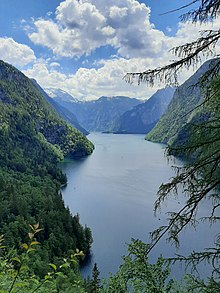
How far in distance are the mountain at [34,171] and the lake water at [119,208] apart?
2737 mm

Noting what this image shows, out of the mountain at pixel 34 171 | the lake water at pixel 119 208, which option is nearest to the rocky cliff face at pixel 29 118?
the mountain at pixel 34 171

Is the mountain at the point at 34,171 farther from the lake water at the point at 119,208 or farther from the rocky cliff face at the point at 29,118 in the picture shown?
the lake water at the point at 119,208

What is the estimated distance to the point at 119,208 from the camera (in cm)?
4816

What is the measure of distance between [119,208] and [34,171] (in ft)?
136

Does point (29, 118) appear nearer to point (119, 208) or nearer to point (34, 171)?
point (34, 171)

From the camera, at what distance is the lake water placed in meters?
33.2

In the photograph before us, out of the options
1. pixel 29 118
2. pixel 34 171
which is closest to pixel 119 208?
pixel 34 171

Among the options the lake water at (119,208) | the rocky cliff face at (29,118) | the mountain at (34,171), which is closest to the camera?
the lake water at (119,208)

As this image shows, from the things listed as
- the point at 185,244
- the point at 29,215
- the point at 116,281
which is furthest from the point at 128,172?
the point at 116,281

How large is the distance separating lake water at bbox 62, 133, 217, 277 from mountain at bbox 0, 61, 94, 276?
108 inches

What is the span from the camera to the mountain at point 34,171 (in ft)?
125

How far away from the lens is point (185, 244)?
33.4 meters

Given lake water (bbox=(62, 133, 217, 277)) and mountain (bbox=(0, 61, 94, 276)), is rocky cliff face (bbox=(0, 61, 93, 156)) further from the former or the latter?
lake water (bbox=(62, 133, 217, 277))

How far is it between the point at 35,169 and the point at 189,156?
84.0 m
